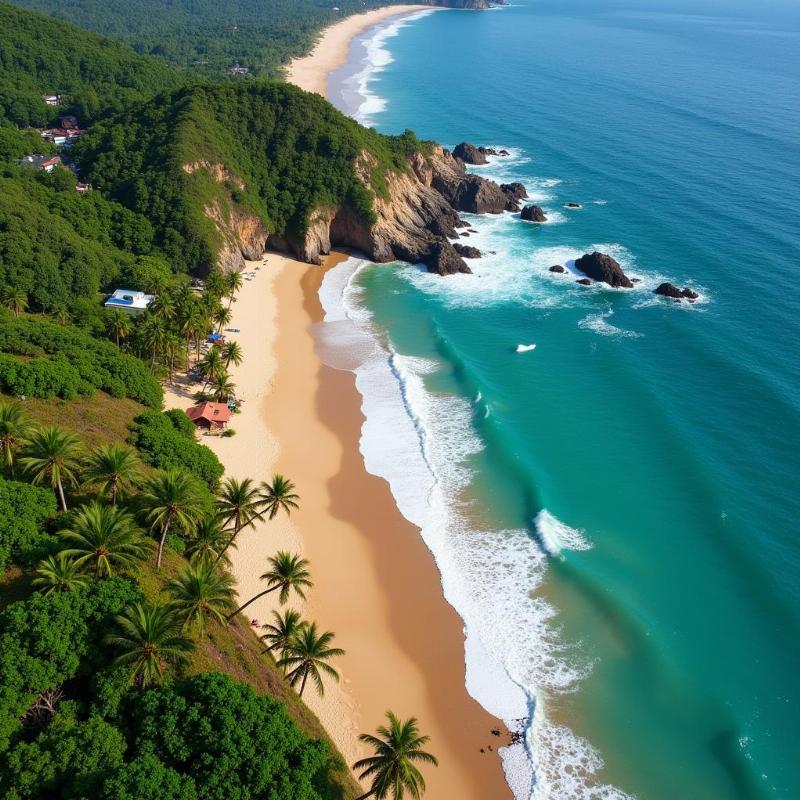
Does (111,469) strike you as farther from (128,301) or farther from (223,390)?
(128,301)

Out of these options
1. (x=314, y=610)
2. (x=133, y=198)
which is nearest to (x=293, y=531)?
(x=314, y=610)

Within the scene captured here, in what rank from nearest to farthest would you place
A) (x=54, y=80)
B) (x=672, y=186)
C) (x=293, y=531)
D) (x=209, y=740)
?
(x=209, y=740) → (x=293, y=531) → (x=672, y=186) → (x=54, y=80)

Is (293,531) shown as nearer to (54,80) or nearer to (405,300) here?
(405,300)

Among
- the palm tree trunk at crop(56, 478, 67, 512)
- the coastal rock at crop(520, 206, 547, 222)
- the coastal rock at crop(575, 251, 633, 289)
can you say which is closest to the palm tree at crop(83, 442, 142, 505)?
the palm tree trunk at crop(56, 478, 67, 512)

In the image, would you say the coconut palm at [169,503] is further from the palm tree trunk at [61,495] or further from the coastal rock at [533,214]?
the coastal rock at [533,214]

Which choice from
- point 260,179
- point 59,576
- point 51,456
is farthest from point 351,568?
point 260,179

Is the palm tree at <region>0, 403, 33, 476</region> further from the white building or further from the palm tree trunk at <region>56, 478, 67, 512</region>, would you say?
the white building

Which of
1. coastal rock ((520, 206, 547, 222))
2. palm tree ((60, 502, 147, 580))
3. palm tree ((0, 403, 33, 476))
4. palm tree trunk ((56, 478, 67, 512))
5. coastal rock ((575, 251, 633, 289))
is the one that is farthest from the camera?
coastal rock ((520, 206, 547, 222))
